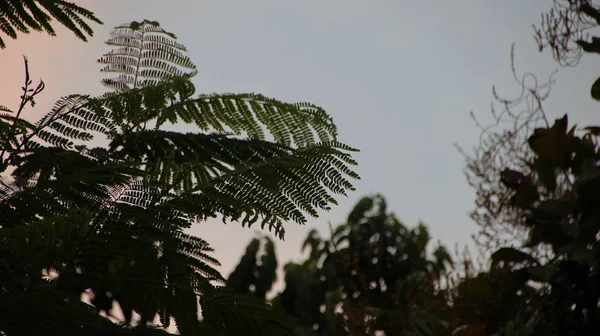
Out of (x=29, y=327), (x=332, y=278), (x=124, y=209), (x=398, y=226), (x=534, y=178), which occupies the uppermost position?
(x=398, y=226)

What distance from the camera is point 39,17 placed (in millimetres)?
2441

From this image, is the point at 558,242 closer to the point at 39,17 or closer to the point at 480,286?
the point at 480,286

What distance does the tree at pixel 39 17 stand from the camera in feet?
7.88

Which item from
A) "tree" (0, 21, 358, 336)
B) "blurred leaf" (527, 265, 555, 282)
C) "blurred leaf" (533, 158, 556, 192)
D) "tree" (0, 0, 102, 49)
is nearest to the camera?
"tree" (0, 21, 358, 336)

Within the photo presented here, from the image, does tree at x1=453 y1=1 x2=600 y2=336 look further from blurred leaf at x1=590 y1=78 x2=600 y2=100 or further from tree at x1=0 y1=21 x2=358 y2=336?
tree at x1=0 y1=21 x2=358 y2=336

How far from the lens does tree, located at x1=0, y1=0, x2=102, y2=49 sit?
2.40m

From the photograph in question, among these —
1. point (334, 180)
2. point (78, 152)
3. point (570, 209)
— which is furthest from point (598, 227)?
point (78, 152)

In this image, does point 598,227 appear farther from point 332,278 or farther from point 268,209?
point 332,278

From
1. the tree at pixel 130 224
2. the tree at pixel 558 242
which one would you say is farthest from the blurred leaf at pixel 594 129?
the tree at pixel 130 224

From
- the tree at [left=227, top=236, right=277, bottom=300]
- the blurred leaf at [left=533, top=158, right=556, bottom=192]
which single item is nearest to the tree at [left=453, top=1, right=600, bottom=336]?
the blurred leaf at [left=533, top=158, right=556, bottom=192]

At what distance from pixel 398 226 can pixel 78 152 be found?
13755 mm

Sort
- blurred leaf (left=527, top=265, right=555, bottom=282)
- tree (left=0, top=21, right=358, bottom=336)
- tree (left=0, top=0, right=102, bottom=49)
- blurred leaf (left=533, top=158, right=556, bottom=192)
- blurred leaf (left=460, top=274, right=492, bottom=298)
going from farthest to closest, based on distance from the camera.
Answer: blurred leaf (left=460, top=274, right=492, bottom=298) < blurred leaf (left=533, top=158, right=556, bottom=192) < blurred leaf (left=527, top=265, right=555, bottom=282) < tree (left=0, top=0, right=102, bottom=49) < tree (left=0, top=21, right=358, bottom=336)

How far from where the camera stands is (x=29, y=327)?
5.18ft

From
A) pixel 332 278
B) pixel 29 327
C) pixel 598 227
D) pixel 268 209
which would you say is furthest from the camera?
pixel 332 278
